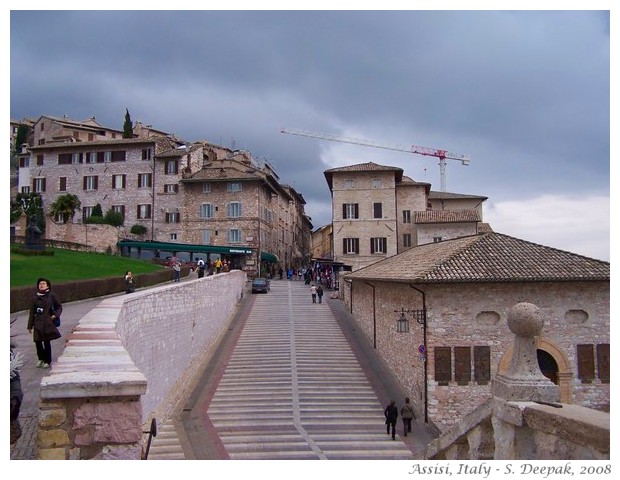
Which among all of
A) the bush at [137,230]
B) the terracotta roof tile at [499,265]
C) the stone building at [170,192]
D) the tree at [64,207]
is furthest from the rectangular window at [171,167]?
the terracotta roof tile at [499,265]

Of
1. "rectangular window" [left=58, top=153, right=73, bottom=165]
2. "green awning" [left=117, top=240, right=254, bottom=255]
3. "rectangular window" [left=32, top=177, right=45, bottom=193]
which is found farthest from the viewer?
"rectangular window" [left=32, top=177, right=45, bottom=193]

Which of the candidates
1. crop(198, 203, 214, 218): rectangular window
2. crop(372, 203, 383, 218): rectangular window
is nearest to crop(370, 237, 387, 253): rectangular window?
crop(372, 203, 383, 218): rectangular window

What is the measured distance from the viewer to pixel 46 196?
5728 centimetres

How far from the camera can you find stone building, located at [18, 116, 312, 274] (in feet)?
168

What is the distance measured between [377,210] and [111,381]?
44.9 meters

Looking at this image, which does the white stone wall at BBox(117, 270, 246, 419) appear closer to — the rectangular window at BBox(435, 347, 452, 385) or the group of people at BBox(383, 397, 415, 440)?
the group of people at BBox(383, 397, 415, 440)

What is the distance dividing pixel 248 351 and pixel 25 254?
19606mm

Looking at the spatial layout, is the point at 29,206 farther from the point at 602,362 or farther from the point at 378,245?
the point at 602,362

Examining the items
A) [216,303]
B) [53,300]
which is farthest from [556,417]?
[216,303]

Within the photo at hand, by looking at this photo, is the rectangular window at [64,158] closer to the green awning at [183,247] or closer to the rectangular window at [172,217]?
the green awning at [183,247]

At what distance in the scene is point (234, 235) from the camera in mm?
51594

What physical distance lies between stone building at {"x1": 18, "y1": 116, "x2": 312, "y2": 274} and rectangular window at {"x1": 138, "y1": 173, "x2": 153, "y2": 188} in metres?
0.10

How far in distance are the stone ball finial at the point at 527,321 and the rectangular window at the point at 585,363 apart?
1599 centimetres

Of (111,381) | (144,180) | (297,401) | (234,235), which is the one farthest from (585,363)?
(144,180)
